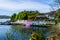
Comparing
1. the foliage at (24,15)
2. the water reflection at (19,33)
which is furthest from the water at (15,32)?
the foliage at (24,15)

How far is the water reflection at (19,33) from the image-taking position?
354 centimetres

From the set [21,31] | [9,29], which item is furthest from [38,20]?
[9,29]

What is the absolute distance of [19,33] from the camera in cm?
377

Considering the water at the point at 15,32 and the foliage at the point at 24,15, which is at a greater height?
the foliage at the point at 24,15

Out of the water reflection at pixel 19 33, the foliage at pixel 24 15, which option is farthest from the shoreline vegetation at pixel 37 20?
the water reflection at pixel 19 33

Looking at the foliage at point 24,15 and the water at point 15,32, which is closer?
the water at point 15,32

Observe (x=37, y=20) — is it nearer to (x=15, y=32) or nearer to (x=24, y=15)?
(x=24, y=15)

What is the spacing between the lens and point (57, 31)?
3820 millimetres

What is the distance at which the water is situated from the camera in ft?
11.6

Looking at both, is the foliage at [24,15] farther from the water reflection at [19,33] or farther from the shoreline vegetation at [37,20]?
the water reflection at [19,33]

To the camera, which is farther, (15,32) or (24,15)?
(24,15)

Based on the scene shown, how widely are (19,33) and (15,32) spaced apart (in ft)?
0.41

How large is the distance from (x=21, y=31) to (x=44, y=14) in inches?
27.8

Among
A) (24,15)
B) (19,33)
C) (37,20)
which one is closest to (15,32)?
(19,33)
